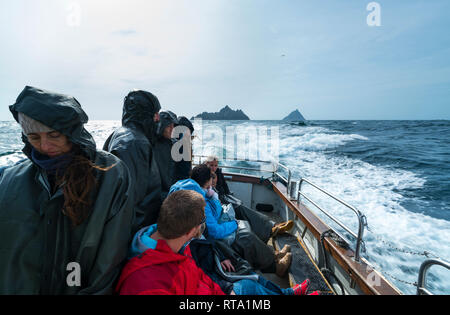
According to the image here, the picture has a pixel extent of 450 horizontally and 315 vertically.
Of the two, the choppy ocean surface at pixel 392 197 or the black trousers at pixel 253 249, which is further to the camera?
the choppy ocean surface at pixel 392 197

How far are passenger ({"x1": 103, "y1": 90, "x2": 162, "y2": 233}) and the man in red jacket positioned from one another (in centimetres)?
34

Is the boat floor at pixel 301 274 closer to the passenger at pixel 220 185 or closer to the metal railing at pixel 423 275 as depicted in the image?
the metal railing at pixel 423 275

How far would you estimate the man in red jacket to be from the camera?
110 centimetres

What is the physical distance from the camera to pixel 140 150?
173cm

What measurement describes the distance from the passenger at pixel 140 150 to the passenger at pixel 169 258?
12.6 inches

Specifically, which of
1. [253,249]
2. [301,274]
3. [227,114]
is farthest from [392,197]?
[227,114]

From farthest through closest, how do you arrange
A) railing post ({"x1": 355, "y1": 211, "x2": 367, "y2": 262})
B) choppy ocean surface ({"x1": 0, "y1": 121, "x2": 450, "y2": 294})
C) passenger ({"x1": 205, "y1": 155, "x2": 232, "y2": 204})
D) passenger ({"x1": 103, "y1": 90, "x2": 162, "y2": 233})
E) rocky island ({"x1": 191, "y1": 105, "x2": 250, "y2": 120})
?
rocky island ({"x1": 191, "y1": 105, "x2": 250, "y2": 120})
choppy ocean surface ({"x1": 0, "y1": 121, "x2": 450, "y2": 294})
passenger ({"x1": 205, "y1": 155, "x2": 232, "y2": 204})
railing post ({"x1": 355, "y1": 211, "x2": 367, "y2": 262})
passenger ({"x1": 103, "y1": 90, "x2": 162, "y2": 233})

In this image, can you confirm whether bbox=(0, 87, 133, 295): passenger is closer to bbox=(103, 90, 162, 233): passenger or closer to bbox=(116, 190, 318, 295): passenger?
bbox=(116, 190, 318, 295): passenger

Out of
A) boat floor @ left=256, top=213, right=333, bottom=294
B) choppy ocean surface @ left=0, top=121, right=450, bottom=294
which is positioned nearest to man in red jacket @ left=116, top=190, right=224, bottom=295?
boat floor @ left=256, top=213, right=333, bottom=294

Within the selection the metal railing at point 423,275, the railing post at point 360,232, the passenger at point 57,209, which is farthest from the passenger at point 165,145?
the metal railing at point 423,275

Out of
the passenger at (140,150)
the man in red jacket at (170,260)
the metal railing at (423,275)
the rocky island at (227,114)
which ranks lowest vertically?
the metal railing at (423,275)

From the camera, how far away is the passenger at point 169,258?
1099 mm
